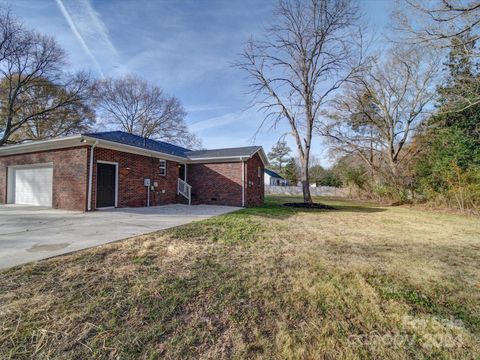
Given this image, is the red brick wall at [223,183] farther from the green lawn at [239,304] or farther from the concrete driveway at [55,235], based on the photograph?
the green lawn at [239,304]

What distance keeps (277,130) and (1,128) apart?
21.8m

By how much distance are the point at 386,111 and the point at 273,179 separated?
25.4 m

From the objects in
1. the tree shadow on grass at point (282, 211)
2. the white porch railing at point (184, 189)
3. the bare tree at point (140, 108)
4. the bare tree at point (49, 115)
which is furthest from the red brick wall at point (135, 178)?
the bare tree at point (140, 108)

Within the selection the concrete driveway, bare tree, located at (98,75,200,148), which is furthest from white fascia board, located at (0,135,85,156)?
bare tree, located at (98,75,200,148)

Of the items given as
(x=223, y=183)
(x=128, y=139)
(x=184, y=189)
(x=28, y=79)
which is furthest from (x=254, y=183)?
(x=28, y=79)

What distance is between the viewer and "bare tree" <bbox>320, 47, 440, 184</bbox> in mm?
15805

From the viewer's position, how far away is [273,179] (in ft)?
137

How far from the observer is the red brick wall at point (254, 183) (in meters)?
12.8

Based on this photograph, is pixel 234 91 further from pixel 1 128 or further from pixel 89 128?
pixel 1 128

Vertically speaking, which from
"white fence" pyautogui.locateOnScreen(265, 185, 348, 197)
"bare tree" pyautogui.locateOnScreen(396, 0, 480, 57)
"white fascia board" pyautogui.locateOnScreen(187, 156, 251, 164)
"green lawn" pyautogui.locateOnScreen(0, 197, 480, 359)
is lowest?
"green lawn" pyautogui.locateOnScreen(0, 197, 480, 359)

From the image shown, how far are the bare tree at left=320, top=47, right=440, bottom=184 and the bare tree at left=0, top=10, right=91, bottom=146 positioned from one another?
75.2 ft

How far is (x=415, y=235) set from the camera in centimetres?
595

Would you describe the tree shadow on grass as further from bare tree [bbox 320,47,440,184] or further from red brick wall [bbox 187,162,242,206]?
bare tree [bbox 320,47,440,184]

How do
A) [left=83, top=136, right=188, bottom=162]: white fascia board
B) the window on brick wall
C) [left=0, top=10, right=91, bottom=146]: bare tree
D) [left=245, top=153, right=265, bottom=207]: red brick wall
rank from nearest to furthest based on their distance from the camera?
[left=83, top=136, right=188, bottom=162]: white fascia board < the window on brick wall < [left=245, top=153, right=265, bottom=207]: red brick wall < [left=0, top=10, right=91, bottom=146]: bare tree
